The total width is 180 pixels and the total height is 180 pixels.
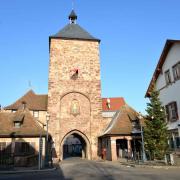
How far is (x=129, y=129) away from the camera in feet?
104

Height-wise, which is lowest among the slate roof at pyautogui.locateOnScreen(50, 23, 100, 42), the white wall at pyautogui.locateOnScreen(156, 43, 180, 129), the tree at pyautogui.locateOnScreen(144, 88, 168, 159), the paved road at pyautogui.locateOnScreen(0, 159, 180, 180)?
the paved road at pyautogui.locateOnScreen(0, 159, 180, 180)

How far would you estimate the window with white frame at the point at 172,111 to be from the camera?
23.5 m

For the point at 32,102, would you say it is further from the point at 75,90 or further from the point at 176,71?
the point at 176,71

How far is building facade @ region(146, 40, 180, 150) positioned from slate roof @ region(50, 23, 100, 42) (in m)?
17.3

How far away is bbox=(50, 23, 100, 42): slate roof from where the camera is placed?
1599 inches

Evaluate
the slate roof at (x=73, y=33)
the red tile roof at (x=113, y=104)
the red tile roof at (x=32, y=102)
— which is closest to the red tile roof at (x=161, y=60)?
the slate roof at (x=73, y=33)

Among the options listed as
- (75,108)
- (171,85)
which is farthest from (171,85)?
(75,108)

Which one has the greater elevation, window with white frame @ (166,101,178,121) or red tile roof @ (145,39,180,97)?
red tile roof @ (145,39,180,97)

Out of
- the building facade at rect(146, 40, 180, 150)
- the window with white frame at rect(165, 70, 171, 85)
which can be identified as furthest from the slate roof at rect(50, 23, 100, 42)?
the window with white frame at rect(165, 70, 171, 85)

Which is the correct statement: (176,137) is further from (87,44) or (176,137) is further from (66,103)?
(87,44)

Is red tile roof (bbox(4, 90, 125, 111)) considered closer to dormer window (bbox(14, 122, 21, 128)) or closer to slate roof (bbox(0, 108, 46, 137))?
slate roof (bbox(0, 108, 46, 137))

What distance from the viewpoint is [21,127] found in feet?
94.3

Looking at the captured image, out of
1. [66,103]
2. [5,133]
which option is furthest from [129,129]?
[5,133]

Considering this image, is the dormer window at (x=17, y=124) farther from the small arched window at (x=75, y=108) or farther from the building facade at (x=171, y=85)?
the building facade at (x=171, y=85)
